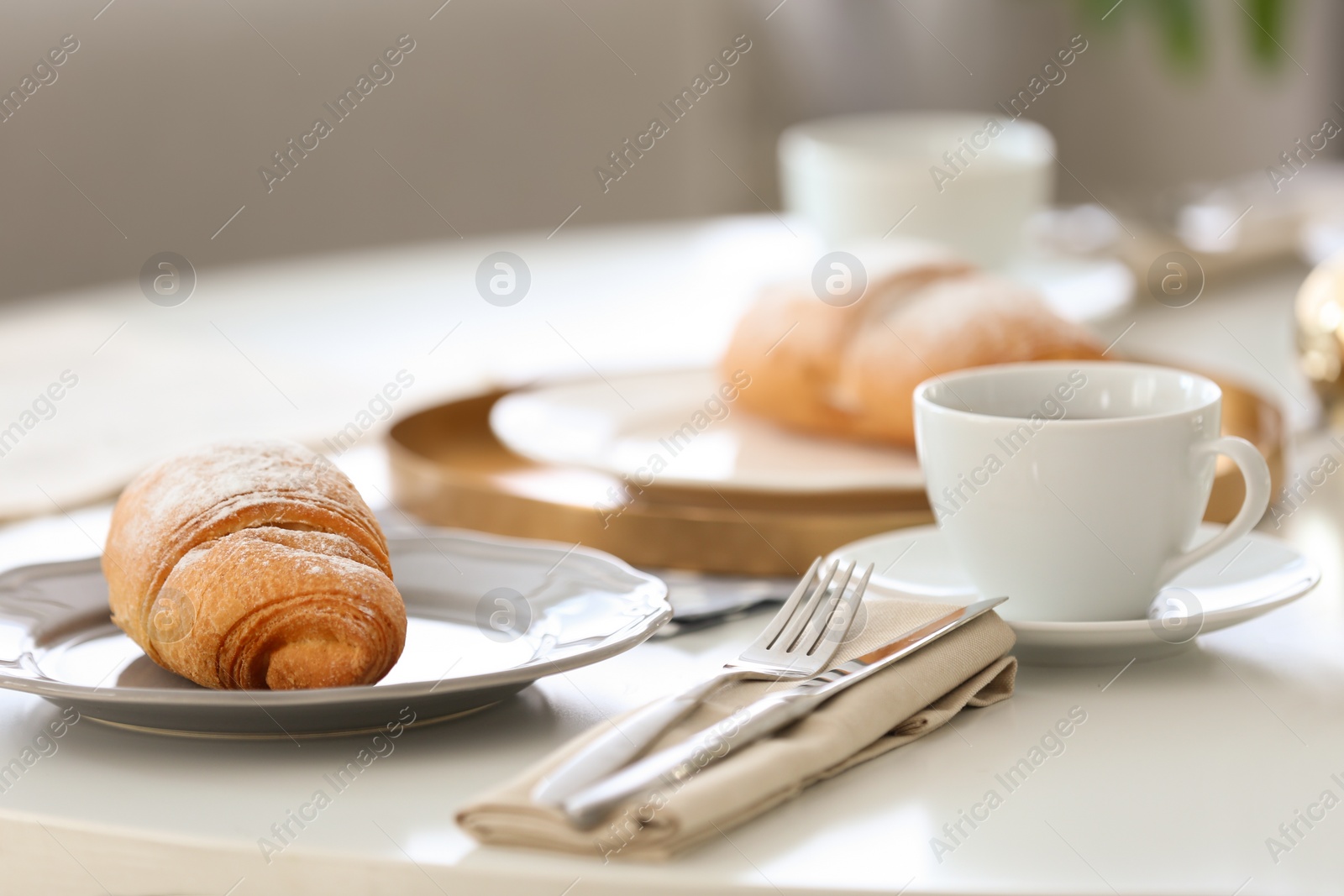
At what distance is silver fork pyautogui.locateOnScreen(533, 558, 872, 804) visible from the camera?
511 millimetres

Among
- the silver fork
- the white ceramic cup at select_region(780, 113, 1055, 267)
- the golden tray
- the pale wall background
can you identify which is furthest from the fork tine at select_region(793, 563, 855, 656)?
the pale wall background

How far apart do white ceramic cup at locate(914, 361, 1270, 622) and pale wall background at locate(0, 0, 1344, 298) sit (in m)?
1.20

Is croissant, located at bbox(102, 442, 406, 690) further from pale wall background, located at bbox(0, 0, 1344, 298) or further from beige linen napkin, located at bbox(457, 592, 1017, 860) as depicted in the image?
pale wall background, located at bbox(0, 0, 1344, 298)

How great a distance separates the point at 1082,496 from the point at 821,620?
0.46 ft

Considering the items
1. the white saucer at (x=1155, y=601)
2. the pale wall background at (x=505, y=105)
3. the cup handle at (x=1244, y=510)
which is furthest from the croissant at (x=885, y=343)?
the pale wall background at (x=505, y=105)

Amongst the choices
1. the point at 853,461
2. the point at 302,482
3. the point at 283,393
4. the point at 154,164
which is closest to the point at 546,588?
the point at 302,482

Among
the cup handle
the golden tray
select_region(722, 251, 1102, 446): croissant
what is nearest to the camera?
the cup handle

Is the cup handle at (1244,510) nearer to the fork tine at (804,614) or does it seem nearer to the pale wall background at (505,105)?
the fork tine at (804,614)

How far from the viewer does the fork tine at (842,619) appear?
642 millimetres

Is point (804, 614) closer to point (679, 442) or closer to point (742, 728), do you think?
point (742, 728)

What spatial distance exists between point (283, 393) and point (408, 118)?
2.03 metres

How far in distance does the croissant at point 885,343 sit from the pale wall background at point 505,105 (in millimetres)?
836

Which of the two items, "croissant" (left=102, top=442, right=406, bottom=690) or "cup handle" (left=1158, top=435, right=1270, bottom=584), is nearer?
"croissant" (left=102, top=442, right=406, bottom=690)

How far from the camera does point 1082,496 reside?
69cm
